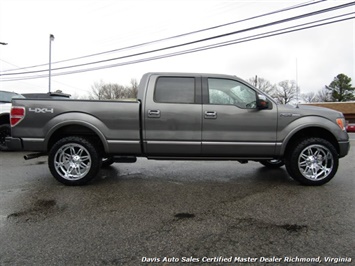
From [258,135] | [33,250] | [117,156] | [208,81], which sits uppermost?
[208,81]

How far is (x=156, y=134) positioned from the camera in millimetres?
4141

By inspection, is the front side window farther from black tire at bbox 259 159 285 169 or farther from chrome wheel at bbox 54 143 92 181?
chrome wheel at bbox 54 143 92 181

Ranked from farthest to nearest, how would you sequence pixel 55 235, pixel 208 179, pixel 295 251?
pixel 208 179 → pixel 55 235 → pixel 295 251

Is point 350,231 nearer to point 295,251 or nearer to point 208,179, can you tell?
point 295,251

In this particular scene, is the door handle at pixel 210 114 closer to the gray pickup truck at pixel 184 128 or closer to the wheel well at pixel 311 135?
the gray pickup truck at pixel 184 128

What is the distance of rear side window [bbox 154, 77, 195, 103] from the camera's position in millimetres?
4207

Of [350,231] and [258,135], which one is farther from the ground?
[258,135]

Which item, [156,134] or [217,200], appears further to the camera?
[156,134]

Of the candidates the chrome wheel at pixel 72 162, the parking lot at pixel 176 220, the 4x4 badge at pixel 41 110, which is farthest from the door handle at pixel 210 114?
the 4x4 badge at pixel 41 110

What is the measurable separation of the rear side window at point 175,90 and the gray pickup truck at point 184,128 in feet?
0.06

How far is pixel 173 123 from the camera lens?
412 cm

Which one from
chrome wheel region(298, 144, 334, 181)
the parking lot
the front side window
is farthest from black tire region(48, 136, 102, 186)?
chrome wheel region(298, 144, 334, 181)

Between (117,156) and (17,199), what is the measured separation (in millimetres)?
1616

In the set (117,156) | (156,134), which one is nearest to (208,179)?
(156,134)
